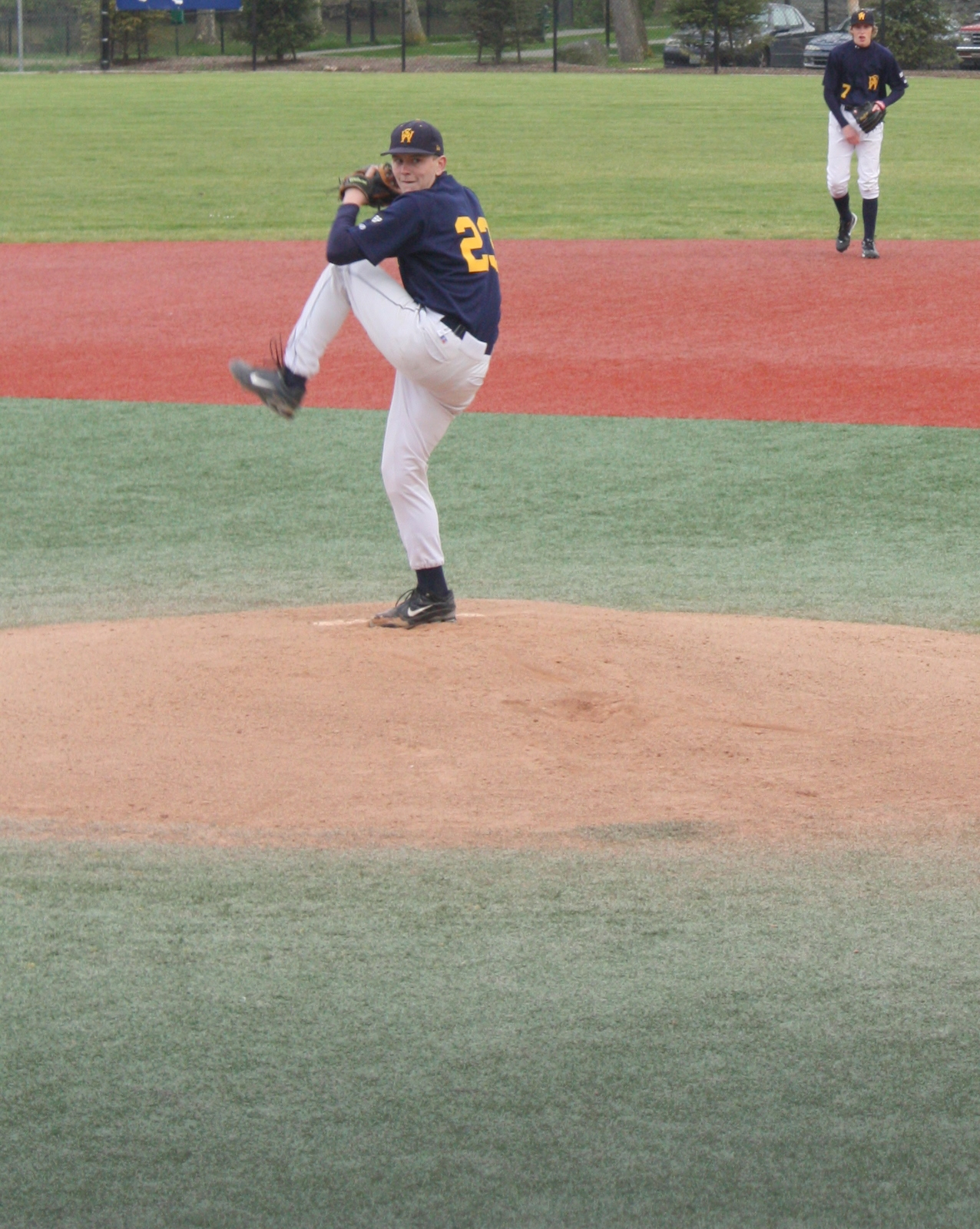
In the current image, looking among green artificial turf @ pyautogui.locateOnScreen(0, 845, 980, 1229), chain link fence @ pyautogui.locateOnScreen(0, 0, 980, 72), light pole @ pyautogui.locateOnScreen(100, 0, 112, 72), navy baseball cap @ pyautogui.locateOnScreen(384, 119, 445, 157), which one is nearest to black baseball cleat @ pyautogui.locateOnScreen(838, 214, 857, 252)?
navy baseball cap @ pyautogui.locateOnScreen(384, 119, 445, 157)

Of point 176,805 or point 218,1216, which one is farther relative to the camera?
point 176,805

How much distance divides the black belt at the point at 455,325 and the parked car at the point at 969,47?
3962cm

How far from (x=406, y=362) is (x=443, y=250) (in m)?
0.40

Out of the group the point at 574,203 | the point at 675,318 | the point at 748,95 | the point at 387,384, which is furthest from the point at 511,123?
the point at 387,384

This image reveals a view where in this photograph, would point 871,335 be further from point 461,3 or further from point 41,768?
point 461,3

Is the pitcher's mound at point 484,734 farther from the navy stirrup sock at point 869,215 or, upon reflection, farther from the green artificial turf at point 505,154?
the green artificial turf at point 505,154

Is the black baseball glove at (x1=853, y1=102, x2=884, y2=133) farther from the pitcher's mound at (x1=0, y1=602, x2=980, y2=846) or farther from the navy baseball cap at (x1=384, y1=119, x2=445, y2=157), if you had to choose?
the navy baseball cap at (x1=384, y1=119, x2=445, y2=157)

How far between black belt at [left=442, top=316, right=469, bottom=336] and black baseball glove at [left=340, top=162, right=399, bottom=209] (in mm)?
469

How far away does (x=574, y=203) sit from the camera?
2114 cm

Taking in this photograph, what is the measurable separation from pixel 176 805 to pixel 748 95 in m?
33.7

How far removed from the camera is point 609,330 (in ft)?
43.5

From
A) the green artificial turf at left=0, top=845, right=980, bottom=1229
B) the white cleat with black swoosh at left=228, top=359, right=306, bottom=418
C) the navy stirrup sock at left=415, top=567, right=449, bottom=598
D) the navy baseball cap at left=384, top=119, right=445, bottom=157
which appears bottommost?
the green artificial turf at left=0, top=845, right=980, bottom=1229

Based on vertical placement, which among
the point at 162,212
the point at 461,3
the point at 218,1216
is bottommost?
the point at 218,1216

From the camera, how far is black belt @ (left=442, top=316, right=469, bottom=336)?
18.3ft
